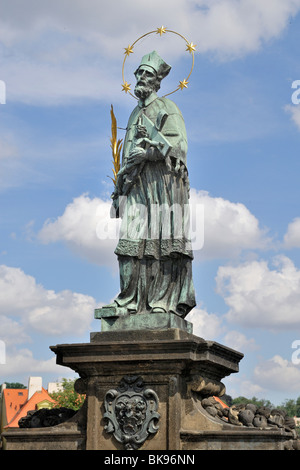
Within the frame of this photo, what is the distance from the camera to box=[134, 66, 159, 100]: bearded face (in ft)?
44.7

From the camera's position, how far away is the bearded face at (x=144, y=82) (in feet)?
44.7

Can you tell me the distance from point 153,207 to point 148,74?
2150mm

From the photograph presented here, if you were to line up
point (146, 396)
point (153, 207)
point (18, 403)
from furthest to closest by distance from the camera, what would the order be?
point (18, 403) < point (153, 207) < point (146, 396)

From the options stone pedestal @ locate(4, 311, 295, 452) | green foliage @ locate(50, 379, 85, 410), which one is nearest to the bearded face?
stone pedestal @ locate(4, 311, 295, 452)

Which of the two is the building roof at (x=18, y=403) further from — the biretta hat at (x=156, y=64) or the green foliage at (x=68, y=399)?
the biretta hat at (x=156, y=64)

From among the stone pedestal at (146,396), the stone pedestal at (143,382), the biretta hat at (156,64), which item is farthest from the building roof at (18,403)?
the stone pedestal at (143,382)

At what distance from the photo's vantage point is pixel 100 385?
12086mm

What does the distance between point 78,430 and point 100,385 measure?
0.71 m

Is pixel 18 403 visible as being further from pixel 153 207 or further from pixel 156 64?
pixel 156 64

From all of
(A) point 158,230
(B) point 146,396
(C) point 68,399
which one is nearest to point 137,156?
(A) point 158,230

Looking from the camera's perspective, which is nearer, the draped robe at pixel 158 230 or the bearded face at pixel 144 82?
the draped robe at pixel 158 230

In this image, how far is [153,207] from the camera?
1320 centimetres

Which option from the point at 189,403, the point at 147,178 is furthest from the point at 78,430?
the point at 147,178

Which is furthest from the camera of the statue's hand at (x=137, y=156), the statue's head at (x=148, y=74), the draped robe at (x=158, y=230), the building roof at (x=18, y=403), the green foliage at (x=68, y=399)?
the building roof at (x=18, y=403)
